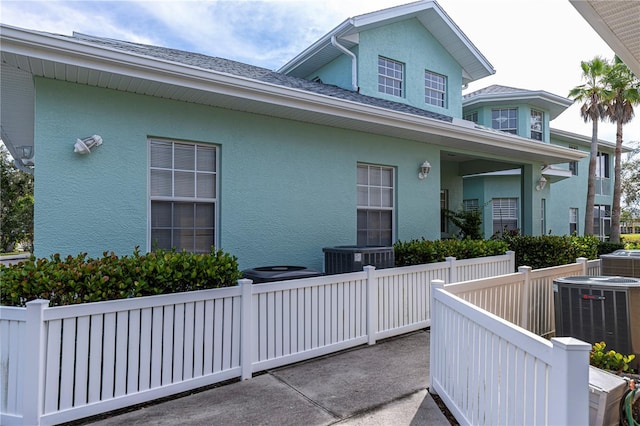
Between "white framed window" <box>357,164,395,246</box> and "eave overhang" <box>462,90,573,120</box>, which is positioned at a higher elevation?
"eave overhang" <box>462,90,573,120</box>

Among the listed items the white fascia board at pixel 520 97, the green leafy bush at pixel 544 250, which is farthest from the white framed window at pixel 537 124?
the green leafy bush at pixel 544 250

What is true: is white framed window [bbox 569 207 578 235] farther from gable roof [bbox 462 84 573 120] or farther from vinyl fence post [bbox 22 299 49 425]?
vinyl fence post [bbox 22 299 49 425]

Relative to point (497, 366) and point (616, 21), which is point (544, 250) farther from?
point (497, 366)

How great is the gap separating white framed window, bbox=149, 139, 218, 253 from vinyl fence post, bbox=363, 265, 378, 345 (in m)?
2.56

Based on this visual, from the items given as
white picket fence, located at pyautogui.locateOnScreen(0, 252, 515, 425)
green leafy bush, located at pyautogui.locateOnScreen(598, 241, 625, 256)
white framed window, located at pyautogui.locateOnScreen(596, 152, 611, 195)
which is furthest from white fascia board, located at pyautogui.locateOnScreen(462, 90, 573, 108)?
white picket fence, located at pyautogui.locateOnScreen(0, 252, 515, 425)

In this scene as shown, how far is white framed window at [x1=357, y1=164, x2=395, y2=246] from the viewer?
7.64 metres

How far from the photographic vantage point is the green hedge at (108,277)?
10.5ft

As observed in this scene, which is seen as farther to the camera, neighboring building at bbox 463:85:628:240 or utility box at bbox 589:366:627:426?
neighboring building at bbox 463:85:628:240

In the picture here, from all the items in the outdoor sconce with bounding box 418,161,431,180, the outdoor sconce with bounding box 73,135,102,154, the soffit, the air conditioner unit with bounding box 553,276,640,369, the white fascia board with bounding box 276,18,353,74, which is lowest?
the air conditioner unit with bounding box 553,276,640,369

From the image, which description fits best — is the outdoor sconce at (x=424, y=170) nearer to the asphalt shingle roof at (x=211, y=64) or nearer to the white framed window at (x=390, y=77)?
the asphalt shingle roof at (x=211, y=64)

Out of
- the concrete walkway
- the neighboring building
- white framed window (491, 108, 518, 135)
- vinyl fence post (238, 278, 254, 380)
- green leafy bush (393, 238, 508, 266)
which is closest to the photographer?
the concrete walkway

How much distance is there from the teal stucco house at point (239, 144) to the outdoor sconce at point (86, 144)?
16 millimetres

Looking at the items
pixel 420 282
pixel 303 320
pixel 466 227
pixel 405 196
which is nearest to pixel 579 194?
pixel 466 227

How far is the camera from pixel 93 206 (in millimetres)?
4945
